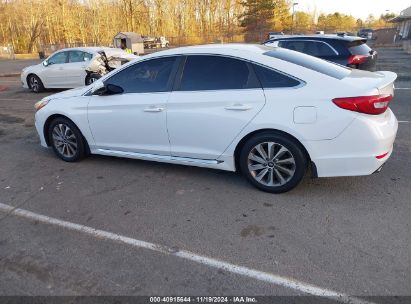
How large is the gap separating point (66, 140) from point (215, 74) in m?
2.55

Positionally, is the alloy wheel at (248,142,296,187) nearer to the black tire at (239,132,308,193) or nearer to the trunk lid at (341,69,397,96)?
the black tire at (239,132,308,193)

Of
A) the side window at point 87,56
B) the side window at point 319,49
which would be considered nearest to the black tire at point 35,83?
the side window at point 87,56

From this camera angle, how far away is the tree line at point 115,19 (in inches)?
2074

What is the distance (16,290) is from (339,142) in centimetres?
304

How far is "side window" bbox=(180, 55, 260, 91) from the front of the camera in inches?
147

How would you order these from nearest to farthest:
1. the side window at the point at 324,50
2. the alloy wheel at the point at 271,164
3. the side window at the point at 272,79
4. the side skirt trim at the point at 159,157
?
1. the side window at the point at 272,79
2. the alloy wheel at the point at 271,164
3. the side skirt trim at the point at 159,157
4. the side window at the point at 324,50

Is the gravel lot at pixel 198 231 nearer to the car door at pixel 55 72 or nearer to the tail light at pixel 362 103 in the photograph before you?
the tail light at pixel 362 103

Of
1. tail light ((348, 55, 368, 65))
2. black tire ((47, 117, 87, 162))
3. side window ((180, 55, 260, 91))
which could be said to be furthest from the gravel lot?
tail light ((348, 55, 368, 65))

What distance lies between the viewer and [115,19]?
62.6 m

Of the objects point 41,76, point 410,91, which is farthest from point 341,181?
point 41,76

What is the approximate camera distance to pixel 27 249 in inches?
119

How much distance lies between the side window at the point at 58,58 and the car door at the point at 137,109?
836 centimetres

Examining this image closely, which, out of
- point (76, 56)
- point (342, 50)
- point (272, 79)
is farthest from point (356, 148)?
point (76, 56)

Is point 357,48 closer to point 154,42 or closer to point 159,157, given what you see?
point 159,157
